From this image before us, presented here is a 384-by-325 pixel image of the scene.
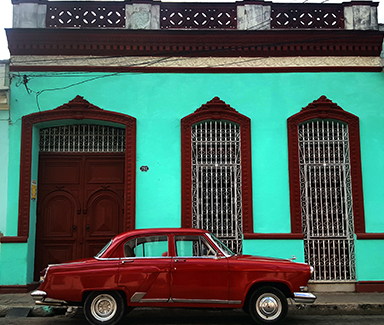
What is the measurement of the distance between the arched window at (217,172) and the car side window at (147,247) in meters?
2.28

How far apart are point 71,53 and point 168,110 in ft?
8.01

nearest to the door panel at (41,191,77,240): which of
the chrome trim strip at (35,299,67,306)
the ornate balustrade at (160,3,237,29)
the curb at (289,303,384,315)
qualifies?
the chrome trim strip at (35,299,67,306)

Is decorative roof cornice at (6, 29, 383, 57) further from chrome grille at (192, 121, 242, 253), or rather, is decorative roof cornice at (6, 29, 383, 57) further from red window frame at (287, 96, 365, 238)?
chrome grille at (192, 121, 242, 253)

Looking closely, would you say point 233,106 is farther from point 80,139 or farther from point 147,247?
point 147,247

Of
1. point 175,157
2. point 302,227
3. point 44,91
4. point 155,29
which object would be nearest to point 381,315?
point 302,227

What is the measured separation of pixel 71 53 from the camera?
31.1 ft

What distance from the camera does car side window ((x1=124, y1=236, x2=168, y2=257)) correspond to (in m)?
6.55

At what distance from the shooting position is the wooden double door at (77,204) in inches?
369

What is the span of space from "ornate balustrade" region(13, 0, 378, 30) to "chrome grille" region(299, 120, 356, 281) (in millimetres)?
2316

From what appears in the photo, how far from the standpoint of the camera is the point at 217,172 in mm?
9273

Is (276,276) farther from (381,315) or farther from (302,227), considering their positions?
(302,227)

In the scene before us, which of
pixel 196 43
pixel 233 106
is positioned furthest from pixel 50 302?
pixel 196 43

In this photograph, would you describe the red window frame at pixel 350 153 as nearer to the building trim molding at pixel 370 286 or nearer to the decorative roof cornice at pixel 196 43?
the building trim molding at pixel 370 286

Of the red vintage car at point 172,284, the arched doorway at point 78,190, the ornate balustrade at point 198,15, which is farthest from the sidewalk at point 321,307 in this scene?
the ornate balustrade at point 198,15
